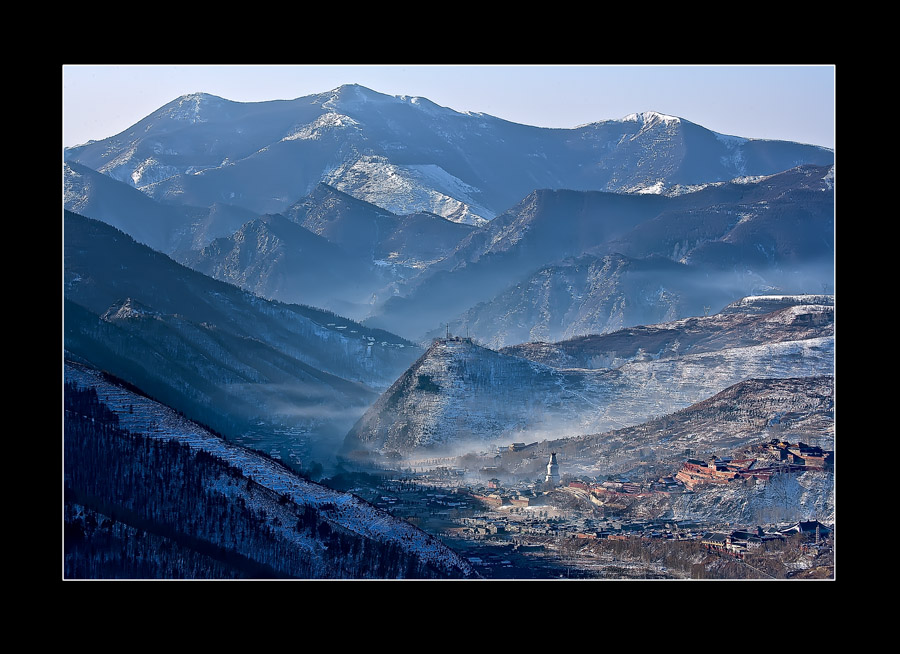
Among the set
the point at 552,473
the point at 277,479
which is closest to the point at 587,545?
the point at 277,479

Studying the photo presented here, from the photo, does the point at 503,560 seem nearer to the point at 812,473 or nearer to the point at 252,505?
the point at 252,505

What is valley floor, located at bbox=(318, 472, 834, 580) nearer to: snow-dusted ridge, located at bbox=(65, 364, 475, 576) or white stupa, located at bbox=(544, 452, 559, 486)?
snow-dusted ridge, located at bbox=(65, 364, 475, 576)

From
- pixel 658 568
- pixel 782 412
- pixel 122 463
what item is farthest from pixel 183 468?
pixel 782 412

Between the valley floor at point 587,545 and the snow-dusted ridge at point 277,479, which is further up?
the snow-dusted ridge at point 277,479

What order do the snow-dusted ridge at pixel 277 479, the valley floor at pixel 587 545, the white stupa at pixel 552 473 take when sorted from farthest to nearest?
the white stupa at pixel 552 473 → the valley floor at pixel 587 545 → the snow-dusted ridge at pixel 277 479

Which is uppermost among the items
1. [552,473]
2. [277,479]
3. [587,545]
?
[277,479]

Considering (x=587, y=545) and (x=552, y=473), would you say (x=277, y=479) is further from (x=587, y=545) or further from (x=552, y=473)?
(x=552, y=473)

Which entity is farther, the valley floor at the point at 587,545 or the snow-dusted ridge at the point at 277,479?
the valley floor at the point at 587,545

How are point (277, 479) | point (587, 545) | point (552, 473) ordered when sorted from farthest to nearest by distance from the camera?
1. point (552, 473)
2. point (587, 545)
3. point (277, 479)

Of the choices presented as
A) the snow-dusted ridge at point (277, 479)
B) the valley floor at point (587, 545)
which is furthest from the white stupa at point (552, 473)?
the snow-dusted ridge at point (277, 479)

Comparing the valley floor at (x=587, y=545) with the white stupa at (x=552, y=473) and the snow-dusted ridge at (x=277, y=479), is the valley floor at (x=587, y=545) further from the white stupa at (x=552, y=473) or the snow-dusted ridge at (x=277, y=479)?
the white stupa at (x=552, y=473)

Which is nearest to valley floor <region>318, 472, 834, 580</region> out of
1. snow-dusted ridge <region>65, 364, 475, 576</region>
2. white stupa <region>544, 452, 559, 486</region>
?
snow-dusted ridge <region>65, 364, 475, 576</region>
